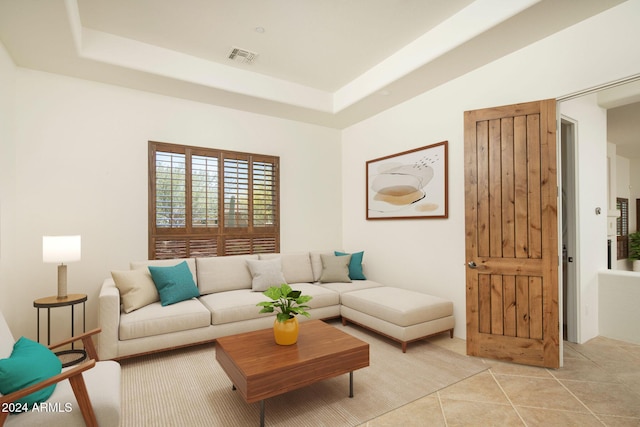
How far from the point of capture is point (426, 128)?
13.4 ft

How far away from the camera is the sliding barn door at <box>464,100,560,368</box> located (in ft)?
9.22

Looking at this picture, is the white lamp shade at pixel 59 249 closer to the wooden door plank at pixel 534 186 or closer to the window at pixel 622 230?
the wooden door plank at pixel 534 186

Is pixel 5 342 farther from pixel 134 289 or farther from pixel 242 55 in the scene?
pixel 242 55

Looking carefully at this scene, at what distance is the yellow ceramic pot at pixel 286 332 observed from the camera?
2396 millimetres

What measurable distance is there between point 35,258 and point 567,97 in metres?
5.37

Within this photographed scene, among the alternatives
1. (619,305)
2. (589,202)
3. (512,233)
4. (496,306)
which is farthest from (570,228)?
(496,306)

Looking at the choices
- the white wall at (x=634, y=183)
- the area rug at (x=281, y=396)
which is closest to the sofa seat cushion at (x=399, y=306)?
the area rug at (x=281, y=396)

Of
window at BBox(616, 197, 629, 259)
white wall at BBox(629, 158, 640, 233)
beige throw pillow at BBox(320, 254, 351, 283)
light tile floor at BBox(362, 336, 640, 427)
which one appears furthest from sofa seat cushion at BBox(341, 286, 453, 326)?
white wall at BBox(629, 158, 640, 233)

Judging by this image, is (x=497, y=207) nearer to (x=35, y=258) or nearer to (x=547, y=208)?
(x=547, y=208)

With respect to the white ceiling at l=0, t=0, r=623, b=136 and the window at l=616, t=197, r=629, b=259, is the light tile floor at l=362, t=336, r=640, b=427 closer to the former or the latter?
the white ceiling at l=0, t=0, r=623, b=136

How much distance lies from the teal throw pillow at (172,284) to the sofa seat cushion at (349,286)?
172 centimetres

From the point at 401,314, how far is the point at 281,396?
55.1 inches

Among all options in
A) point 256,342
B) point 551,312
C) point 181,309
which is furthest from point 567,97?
point 181,309

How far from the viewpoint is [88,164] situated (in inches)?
144
